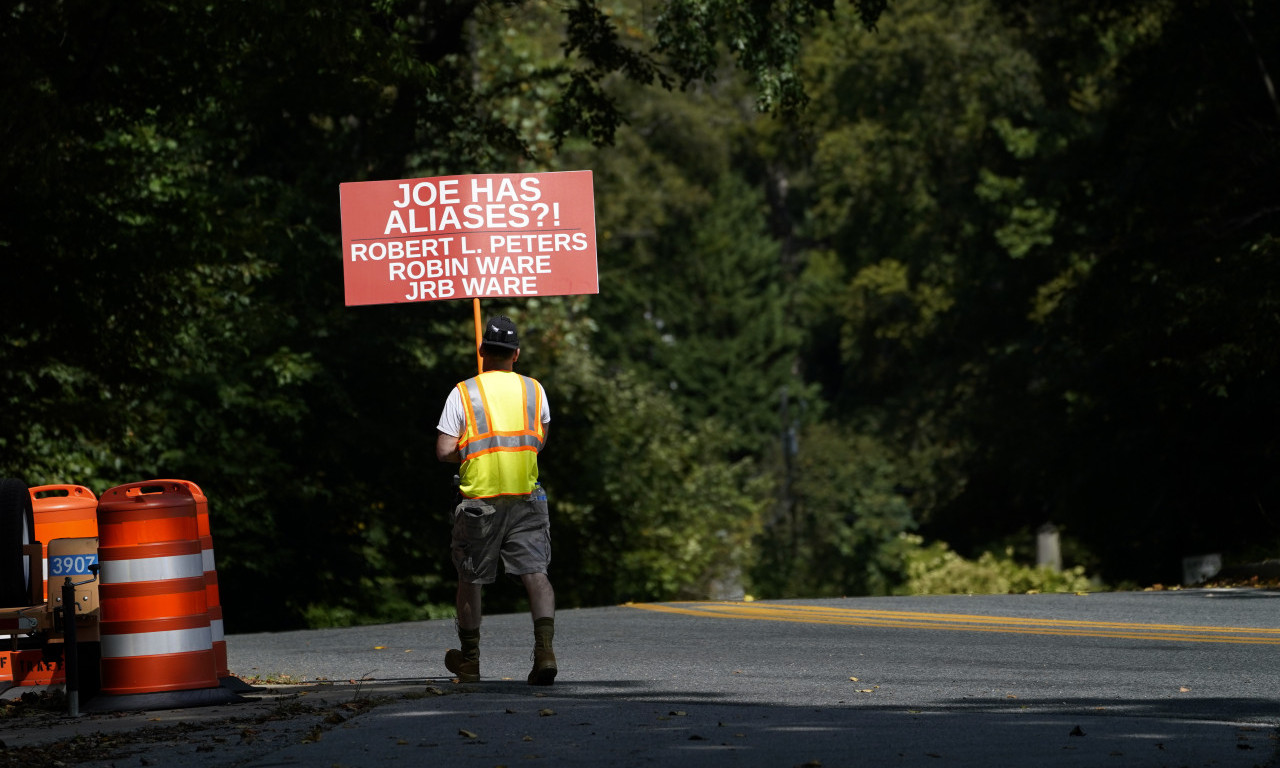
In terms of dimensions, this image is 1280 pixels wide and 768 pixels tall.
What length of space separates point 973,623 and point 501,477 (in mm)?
6392

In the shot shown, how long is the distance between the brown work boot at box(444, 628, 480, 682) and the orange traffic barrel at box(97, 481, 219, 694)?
1.25 meters

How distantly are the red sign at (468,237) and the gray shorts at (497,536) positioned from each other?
97.1 inches

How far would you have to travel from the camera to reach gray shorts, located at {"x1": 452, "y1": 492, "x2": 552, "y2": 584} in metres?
10.2

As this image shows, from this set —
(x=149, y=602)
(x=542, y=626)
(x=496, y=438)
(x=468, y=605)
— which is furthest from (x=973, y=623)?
(x=149, y=602)

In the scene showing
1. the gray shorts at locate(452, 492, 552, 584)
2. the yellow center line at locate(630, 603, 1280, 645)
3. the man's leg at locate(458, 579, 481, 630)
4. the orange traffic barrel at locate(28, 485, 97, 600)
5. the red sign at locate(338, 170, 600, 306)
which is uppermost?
the red sign at locate(338, 170, 600, 306)

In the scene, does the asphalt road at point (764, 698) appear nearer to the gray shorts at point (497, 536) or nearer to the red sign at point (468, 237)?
the gray shorts at point (497, 536)

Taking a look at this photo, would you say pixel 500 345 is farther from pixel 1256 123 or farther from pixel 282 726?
pixel 1256 123

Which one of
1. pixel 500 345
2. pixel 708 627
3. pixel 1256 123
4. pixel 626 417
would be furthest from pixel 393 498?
pixel 500 345

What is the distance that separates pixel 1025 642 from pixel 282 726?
637 cm

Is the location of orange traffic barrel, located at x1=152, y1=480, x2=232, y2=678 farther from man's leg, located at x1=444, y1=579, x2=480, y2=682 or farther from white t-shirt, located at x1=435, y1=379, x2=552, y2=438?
white t-shirt, located at x1=435, y1=379, x2=552, y2=438

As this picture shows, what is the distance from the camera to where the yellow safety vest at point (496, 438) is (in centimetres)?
1014

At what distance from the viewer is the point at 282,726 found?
28.7 feet

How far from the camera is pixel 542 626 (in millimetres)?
10250

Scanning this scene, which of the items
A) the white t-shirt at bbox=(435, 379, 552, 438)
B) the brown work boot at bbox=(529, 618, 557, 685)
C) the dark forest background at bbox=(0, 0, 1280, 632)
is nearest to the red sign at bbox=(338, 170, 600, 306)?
the white t-shirt at bbox=(435, 379, 552, 438)
